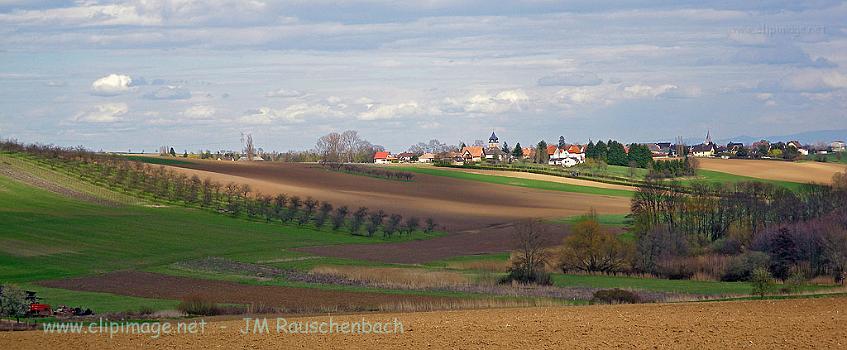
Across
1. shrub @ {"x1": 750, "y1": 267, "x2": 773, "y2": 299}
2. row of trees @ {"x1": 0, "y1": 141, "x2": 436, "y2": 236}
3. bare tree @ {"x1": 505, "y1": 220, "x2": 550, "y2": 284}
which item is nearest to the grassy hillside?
row of trees @ {"x1": 0, "y1": 141, "x2": 436, "y2": 236}

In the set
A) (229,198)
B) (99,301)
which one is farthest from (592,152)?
(99,301)

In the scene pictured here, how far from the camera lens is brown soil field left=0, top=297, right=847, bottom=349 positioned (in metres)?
25.0

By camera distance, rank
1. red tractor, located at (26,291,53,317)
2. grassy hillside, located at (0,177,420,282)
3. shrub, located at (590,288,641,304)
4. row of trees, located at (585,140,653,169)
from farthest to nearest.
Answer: row of trees, located at (585,140,653,169) → grassy hillside, located at (0,177,420,282) → shrub, located at (590,288,641,304) → red tractor, located at (26,291,53,317)

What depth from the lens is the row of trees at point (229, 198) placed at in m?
84.2

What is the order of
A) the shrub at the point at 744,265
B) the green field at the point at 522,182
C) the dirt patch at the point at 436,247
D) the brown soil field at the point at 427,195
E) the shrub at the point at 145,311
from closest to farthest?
the shrub at the point at 145,311, the shrub at the point at 744,265, the dirt patch at the point at 436,247, the brown soil field at the point at 427,195, the green field at the point at 522,182

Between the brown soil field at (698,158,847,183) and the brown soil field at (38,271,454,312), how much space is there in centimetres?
8450

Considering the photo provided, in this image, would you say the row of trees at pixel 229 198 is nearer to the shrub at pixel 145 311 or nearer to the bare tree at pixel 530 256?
the bare tree at pixel 530 256

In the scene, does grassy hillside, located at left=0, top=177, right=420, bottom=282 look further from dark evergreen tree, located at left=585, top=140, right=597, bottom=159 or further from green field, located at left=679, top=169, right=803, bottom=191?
dark evergreen tree, located at left=585, top=140, right=597, bottom=159

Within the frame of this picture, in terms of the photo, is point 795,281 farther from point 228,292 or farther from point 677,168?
point 677,168

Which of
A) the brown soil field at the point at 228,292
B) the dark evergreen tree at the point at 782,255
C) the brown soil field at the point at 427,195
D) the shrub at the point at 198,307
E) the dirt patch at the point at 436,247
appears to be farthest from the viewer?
the brown soil field at the point at 427,195

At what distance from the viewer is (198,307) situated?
35688 mm

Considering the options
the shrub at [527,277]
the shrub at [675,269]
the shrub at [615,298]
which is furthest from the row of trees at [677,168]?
the shrub at [615,298]

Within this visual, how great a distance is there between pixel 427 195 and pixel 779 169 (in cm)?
5239

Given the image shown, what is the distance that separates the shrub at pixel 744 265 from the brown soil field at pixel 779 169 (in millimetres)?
63270
